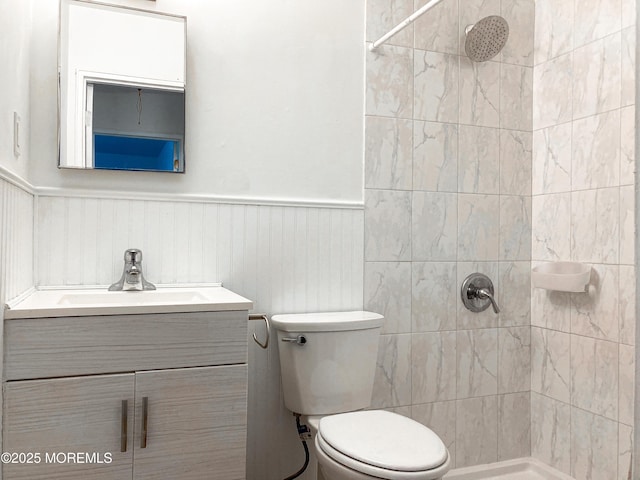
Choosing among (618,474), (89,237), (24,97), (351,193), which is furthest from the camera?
(351,193)

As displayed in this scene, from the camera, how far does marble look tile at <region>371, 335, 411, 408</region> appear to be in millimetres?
2070

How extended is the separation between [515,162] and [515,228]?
0.99 feet

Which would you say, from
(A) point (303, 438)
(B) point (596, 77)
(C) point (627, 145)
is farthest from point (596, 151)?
(A) point (303, 438)

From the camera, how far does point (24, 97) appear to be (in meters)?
1.57

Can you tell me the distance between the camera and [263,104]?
1936 millimetres

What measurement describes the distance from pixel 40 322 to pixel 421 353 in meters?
1.46

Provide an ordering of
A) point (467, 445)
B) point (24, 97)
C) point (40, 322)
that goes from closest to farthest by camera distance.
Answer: point (40, 322)
point (24, 97)
point (467, 445)

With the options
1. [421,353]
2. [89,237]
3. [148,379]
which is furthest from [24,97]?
[421,353]

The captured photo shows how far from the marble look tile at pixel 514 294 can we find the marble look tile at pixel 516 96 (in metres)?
0.64

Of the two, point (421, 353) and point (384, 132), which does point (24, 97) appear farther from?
point (421, 353)

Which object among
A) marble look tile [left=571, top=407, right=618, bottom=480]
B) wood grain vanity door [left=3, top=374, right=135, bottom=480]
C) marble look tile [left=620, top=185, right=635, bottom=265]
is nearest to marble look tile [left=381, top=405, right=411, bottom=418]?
marble look tile [left=571, top=407, right=618, bottom=480]

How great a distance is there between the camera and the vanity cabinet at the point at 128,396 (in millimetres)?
1225

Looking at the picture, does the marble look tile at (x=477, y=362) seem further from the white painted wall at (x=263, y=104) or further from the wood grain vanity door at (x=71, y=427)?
the wood grain vanity door at (x=71, y=427)

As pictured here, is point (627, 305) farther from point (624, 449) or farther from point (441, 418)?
point (441, 418)
